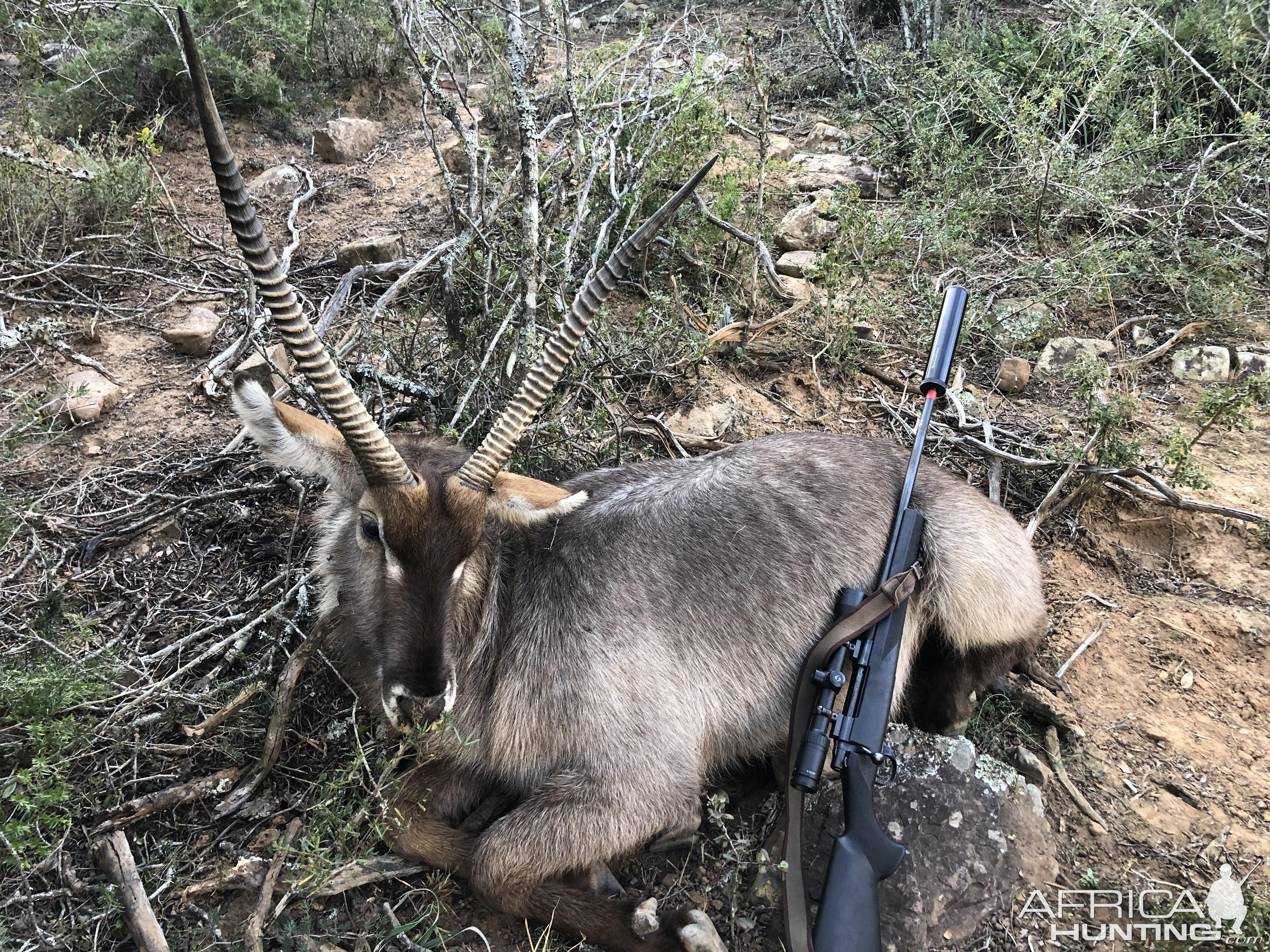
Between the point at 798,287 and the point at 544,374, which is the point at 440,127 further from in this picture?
the point at 544,374

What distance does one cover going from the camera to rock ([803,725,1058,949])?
11.4 ft

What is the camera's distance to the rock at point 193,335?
20.5ft

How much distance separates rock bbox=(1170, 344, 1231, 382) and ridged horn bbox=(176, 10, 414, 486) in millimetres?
6091

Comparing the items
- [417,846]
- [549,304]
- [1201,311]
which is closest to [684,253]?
[549,304]

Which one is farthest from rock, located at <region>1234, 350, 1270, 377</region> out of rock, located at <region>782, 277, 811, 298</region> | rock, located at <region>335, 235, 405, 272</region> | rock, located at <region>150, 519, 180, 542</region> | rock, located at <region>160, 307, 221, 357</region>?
rock, located at <region>160, 307, 221, 357</region>

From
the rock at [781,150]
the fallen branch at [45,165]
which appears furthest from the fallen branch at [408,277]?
the rock at [781,150]

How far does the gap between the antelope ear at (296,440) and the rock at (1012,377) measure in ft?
16.4

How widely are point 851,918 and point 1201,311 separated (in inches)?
243

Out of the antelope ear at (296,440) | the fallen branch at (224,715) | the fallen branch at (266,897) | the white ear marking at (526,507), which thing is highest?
the antelope ear at (296,440)

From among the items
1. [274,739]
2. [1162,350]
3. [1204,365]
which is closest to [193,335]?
[274,739]

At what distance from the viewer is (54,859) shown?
333 centimetres

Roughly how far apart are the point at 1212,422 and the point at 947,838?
3502mm

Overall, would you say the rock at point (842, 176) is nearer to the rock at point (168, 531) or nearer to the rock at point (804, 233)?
the rock at point (804, 233)

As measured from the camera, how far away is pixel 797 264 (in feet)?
25.0
